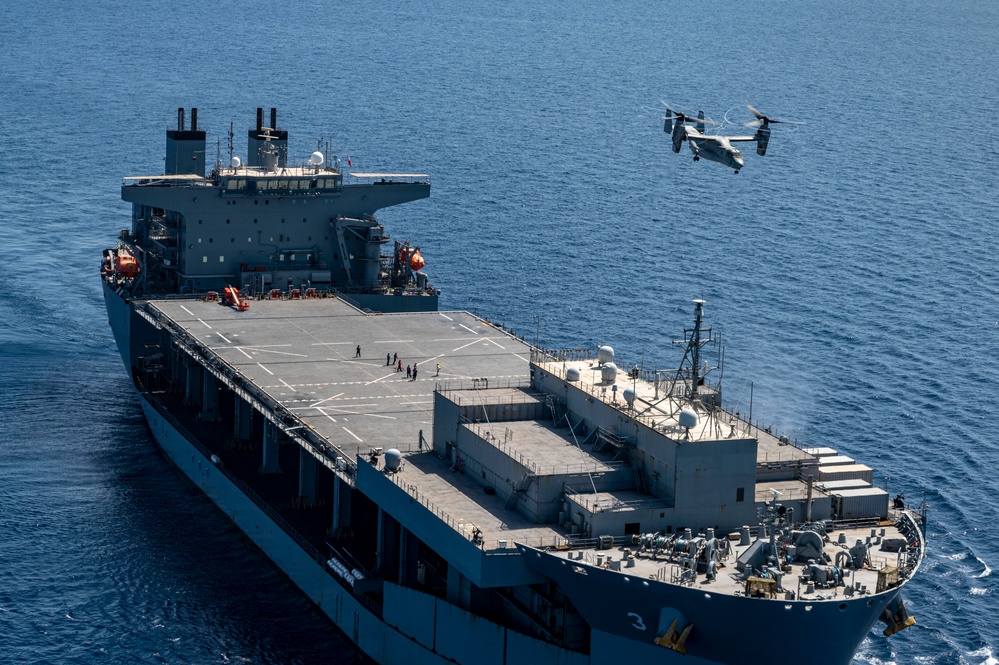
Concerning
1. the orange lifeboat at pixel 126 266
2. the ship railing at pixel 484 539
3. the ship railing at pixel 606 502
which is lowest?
the ship railing at pixel 484 539

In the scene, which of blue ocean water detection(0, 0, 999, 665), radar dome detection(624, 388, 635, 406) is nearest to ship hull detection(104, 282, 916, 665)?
blue ocean water detection(0, 0, 999, 665)

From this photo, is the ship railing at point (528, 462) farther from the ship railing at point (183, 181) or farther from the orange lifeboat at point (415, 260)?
the ship railing at point (183, 181)

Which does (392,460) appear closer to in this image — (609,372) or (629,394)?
(609,372)

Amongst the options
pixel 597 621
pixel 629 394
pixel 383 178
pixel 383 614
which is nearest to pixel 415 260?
pixel 383 178

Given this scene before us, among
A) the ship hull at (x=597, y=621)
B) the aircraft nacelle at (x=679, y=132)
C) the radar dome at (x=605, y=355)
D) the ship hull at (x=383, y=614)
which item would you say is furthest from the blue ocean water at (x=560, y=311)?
the aircraft nacelle at (x=679, y=132)

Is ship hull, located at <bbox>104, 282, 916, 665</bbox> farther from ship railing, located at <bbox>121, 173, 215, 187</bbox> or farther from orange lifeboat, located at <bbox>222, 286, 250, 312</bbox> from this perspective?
ship railing, located at <bbox>121, 173, 215, 187</bbox>
